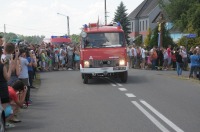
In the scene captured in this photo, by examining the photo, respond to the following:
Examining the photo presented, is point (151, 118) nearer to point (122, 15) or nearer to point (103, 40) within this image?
point (103, 40)

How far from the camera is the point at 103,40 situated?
64.5 ft

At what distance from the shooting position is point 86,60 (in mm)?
19094

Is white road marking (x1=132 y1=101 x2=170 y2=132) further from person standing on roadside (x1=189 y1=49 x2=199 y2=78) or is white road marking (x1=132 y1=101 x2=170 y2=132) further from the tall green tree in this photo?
the tall green tree

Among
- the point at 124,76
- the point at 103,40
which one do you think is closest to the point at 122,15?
the point at 103,40

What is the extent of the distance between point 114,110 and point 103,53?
7832 millimetres

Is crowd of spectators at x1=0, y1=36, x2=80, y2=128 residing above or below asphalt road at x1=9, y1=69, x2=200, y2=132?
above

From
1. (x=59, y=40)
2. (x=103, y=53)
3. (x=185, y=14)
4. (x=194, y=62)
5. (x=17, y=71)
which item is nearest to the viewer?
(x=17, y=71)

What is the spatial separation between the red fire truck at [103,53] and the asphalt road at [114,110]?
2.11 m

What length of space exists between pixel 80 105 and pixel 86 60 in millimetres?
6808

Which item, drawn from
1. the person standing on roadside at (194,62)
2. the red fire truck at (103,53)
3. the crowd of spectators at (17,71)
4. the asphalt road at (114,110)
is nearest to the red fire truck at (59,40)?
the crowd of spectators at (17,71)

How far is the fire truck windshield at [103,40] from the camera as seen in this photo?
1952 centimetres

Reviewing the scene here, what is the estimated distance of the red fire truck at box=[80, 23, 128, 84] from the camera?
19.0m

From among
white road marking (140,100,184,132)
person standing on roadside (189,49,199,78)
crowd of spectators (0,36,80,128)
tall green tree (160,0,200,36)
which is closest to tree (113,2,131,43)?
tall green tree (160,0,200,36)

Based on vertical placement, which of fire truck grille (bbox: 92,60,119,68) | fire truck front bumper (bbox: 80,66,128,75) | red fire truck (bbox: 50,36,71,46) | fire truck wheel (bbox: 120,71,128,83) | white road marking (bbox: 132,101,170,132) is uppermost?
red fire truck (bbox: 50,36,71,46)
